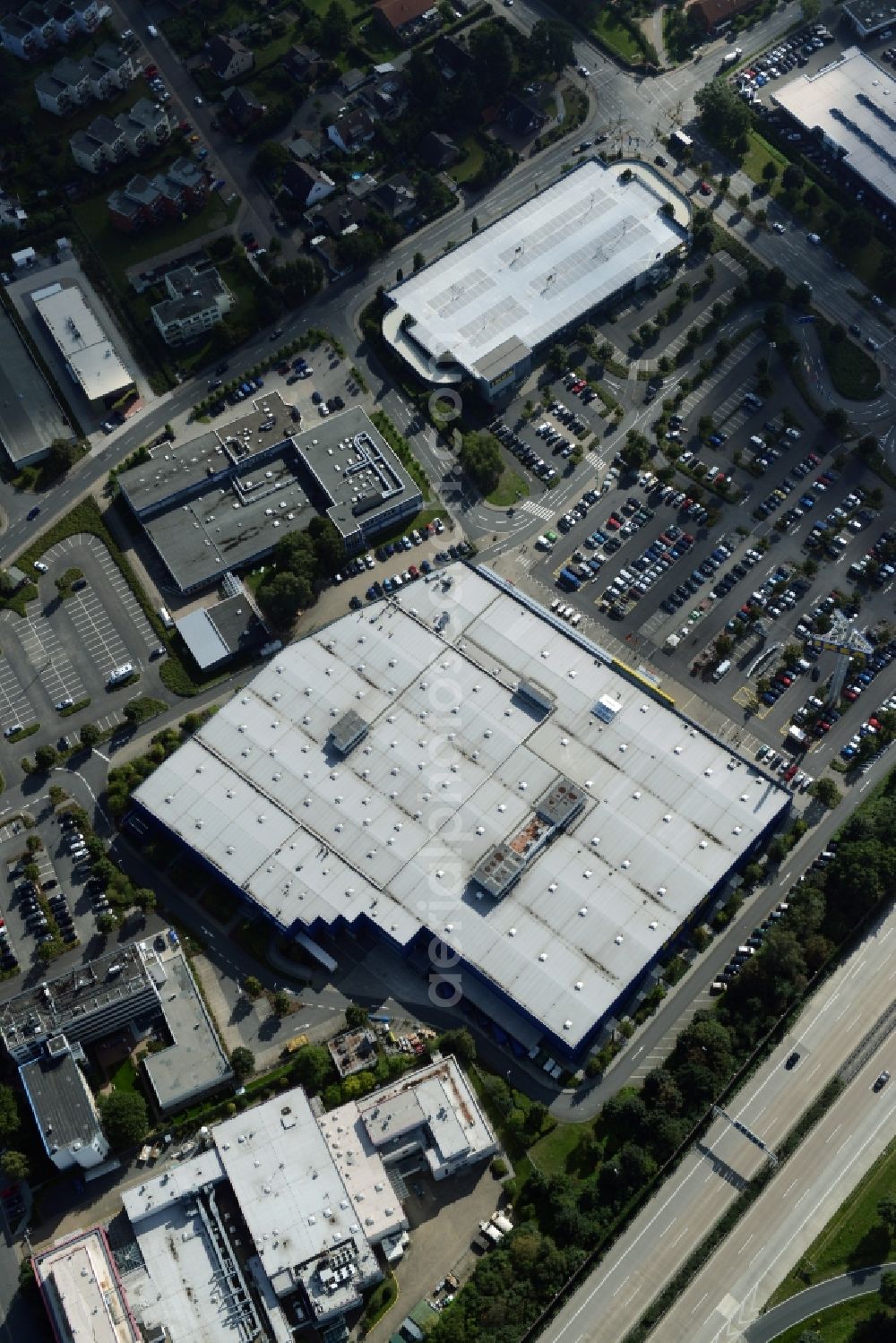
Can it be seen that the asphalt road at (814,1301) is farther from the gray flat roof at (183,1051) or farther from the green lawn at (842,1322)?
the gray flat roof at (183,1051)

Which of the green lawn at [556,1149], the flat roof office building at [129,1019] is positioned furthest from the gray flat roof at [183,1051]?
the green lawn at [556,1149]

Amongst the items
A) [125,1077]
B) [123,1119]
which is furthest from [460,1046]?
[125,1077]

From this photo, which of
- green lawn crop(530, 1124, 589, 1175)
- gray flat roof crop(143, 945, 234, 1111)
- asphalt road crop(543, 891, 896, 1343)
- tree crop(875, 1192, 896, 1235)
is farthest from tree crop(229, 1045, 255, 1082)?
tree crop(875, 1192, 896, 1235)

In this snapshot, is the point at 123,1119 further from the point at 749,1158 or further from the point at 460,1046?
the point at 749,1158

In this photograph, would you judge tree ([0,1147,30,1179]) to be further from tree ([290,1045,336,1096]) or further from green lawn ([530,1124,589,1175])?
green lawn ([530,1124,589,1175])

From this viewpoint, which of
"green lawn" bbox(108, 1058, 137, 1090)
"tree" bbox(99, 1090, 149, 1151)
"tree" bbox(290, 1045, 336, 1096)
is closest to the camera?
"tree" bbox(99, 1090, 149, 1151)
